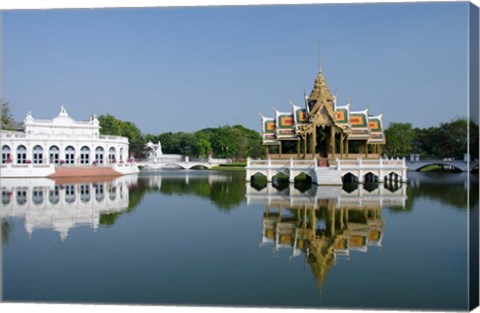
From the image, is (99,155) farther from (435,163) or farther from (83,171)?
(435,163)

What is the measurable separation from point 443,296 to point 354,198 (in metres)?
10.2

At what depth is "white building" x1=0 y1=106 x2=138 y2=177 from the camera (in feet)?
104

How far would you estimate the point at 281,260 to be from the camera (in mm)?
7227

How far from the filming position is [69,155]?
111ft

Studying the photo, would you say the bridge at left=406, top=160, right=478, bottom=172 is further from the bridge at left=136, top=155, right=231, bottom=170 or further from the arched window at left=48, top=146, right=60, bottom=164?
the arched window at left=48, top=146, right=60, bottom=164

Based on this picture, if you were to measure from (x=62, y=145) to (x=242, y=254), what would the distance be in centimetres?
2892

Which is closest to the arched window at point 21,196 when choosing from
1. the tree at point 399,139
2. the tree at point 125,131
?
the tree at point 125,131

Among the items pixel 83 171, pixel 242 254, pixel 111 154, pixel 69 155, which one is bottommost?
pixel 242 254

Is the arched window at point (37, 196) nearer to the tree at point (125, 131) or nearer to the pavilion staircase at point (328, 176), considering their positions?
the pavilion staircase at point (328, 176)

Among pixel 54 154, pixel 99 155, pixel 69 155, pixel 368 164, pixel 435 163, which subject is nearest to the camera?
pixel 368 164

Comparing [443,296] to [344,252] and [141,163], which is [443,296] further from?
[141,163]

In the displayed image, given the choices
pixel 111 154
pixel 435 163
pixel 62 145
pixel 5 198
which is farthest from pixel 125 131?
pixel 5 198

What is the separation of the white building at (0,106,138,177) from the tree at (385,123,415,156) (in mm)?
25674

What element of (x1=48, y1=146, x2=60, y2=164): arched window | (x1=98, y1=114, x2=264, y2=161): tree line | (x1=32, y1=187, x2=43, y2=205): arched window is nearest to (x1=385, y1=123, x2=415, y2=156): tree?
(x1=98, y1=114, x2=264, y2=161): tree line
